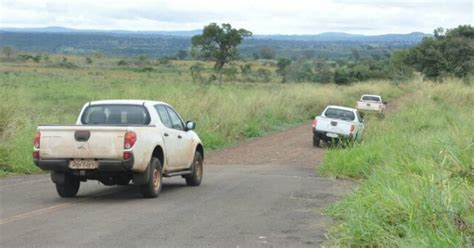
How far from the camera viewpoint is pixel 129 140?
10.7 meters

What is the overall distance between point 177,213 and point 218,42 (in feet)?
138

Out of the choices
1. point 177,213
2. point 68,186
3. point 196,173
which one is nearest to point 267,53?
point 196,173

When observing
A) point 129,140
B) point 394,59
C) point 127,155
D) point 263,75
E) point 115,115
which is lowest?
point 263,75

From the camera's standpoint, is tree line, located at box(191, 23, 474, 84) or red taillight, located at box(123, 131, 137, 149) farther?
tree line, located at box(191, 23, 474, 84)

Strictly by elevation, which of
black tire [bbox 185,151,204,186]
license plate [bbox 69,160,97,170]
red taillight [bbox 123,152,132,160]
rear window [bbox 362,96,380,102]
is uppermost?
red taillight [bbox 123,152,132,160]

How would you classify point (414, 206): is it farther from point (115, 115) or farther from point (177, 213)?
point (115, 115)

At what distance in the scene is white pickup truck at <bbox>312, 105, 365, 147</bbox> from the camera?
26.2 m

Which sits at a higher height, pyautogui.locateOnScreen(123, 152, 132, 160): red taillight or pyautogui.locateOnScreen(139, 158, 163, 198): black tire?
pyautogui.locateOnScreen(123, 152, 132, 160): red taillight

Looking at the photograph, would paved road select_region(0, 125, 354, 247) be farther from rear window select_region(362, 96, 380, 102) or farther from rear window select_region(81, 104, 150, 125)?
rear window select_region(362, 96, 380, 102)

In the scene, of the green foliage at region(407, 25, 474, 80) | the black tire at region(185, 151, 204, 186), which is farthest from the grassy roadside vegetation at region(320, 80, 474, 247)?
the green foliage at region(407, 25, 474, 80)

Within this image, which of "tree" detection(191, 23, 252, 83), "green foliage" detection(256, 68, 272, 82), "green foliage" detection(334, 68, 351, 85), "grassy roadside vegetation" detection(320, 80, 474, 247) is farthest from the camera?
"green foliage" detection(256, 68, 272, 82)

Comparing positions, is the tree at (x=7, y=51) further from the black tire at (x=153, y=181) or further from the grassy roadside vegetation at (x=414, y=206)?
the grassy roadside vegetation at (x=414, y=206)

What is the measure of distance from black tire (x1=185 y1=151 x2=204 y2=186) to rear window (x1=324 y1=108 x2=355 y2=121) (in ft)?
44.6

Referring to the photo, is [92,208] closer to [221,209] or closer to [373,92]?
[221,209]
